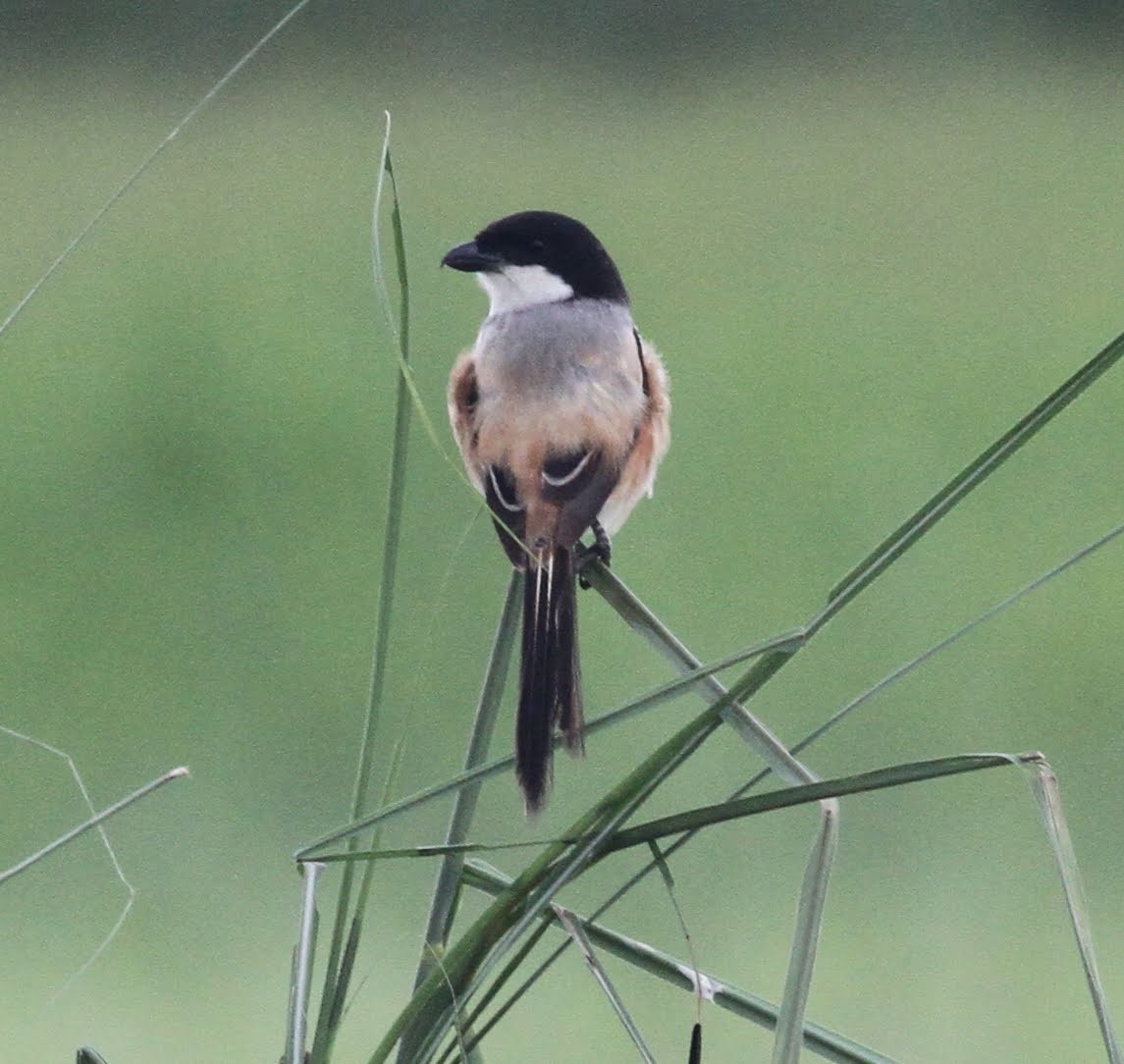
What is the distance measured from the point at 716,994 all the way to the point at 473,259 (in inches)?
37.9

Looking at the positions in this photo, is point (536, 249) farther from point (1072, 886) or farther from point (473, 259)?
point (1072, 886)

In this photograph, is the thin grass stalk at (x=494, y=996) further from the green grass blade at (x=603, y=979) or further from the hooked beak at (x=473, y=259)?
the hooked beak at (x=473, y=259)

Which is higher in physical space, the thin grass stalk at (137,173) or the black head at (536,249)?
the black head at (536,249)

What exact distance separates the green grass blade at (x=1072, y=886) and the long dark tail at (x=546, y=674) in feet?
0.59

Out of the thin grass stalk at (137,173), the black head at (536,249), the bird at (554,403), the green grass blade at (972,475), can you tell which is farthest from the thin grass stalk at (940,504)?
the black head at (536,249)

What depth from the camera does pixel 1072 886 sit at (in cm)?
57

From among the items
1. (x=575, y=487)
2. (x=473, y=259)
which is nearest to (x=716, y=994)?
(x=575, y=487)

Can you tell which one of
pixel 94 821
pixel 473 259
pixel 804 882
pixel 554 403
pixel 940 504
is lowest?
pixel 94 821

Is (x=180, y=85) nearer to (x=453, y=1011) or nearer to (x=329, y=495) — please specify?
(x=329, y=495)

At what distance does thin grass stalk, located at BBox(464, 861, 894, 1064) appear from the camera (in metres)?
0.66

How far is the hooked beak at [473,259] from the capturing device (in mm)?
1541

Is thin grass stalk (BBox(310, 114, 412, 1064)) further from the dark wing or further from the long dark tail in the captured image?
the dark wing

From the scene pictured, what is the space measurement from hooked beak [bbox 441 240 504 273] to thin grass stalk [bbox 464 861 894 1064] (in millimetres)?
907

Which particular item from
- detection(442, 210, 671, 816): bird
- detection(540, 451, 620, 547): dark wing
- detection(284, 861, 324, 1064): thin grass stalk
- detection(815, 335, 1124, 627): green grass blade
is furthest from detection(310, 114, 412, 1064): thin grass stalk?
detection(540, 451, 620, 547): dark wing
